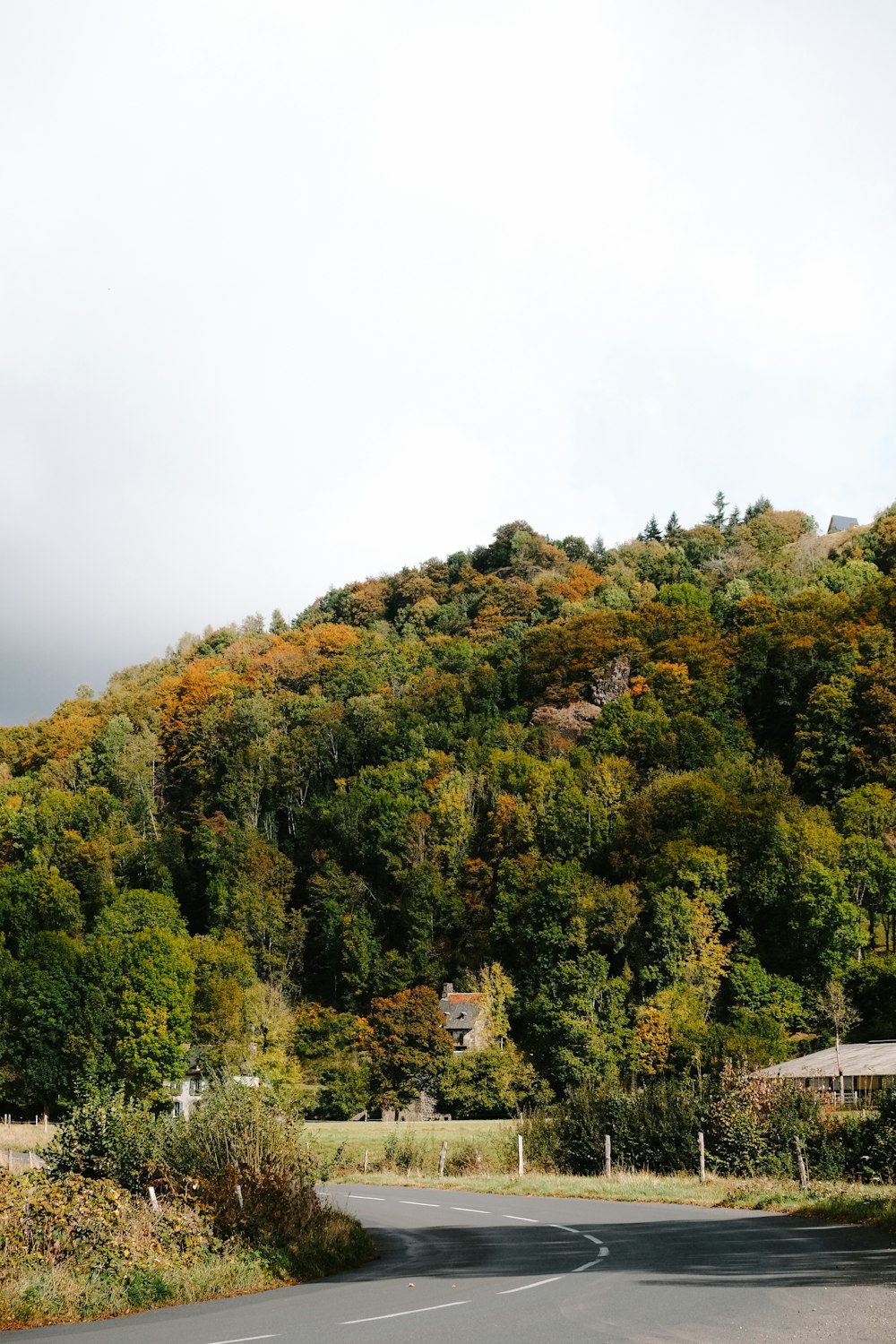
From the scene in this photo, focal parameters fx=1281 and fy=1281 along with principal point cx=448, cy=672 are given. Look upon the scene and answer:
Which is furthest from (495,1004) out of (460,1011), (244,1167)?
(244,1167)

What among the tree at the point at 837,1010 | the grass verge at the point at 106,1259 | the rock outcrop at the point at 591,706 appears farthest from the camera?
the rock outcrop at the point at 591,706

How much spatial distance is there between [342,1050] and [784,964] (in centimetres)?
2862

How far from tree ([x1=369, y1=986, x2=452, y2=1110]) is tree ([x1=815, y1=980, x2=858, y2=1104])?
2230 cm

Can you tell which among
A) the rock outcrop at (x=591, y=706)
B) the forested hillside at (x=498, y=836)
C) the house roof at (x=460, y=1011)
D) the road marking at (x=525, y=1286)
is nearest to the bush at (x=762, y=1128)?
the road marking at (x=525, y=1286)

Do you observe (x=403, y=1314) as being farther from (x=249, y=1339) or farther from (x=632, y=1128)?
(x=632, y=1128)

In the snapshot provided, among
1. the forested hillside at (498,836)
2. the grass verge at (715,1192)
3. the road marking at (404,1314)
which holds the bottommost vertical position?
the grass verge at (715,1192)

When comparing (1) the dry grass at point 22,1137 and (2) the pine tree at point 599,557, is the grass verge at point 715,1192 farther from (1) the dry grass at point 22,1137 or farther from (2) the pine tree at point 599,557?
(2) the pine tree at point 599,557

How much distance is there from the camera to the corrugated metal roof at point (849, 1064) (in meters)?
39.6

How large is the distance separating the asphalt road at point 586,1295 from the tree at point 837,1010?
162 ft

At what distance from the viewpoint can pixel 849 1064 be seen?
40.9 metres

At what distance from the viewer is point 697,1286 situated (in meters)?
14.7

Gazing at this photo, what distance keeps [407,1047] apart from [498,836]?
73.0ft

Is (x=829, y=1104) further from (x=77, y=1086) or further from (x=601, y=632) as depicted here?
(x=601, y=632)

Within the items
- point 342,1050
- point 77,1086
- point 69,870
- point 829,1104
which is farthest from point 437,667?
point 77,1086
